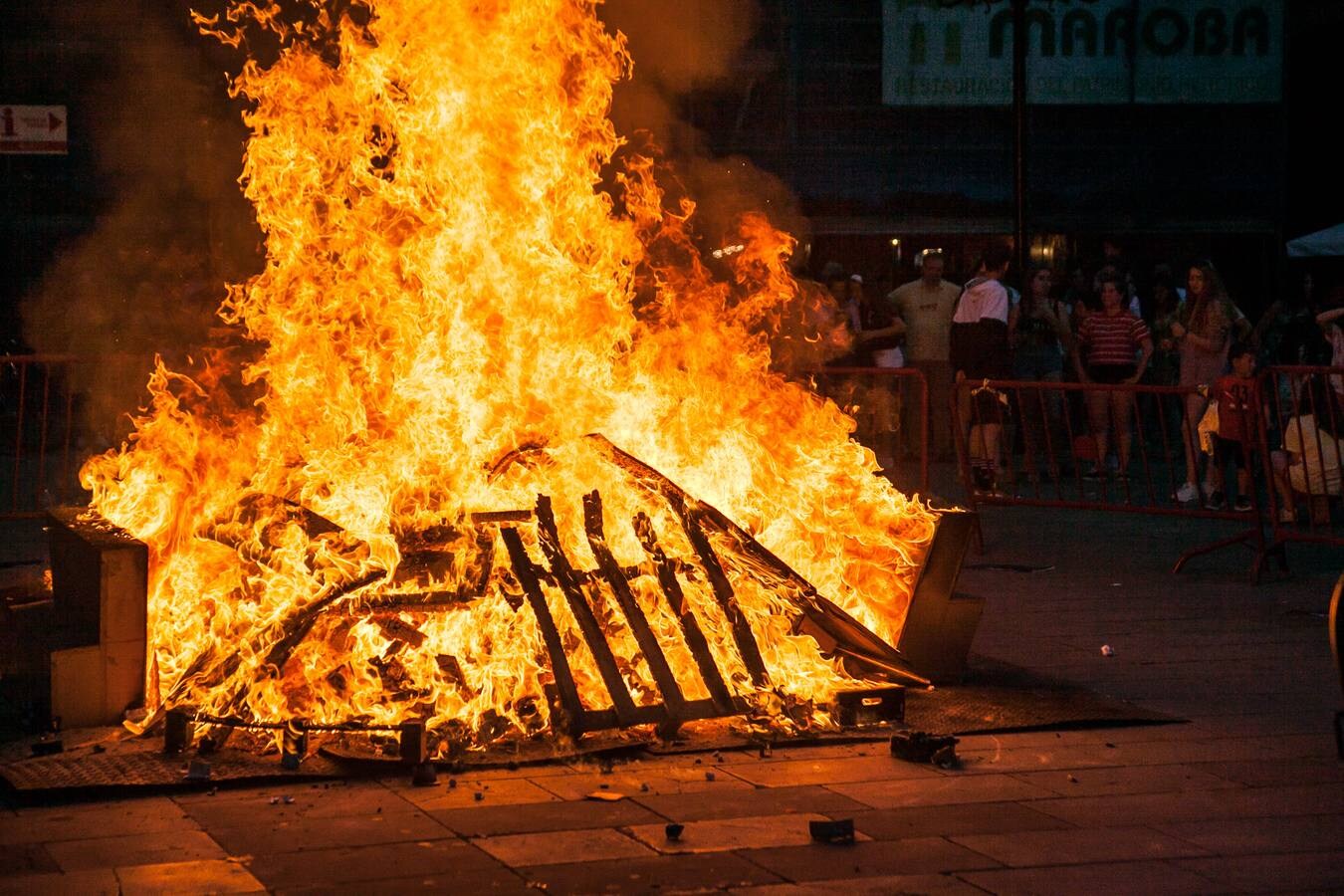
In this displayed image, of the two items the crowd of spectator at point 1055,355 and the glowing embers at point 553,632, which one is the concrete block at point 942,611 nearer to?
the glowing embers at point 553,632

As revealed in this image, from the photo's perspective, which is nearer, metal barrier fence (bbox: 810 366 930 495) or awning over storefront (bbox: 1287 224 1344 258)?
metal barrier fence (bbox: 810 366 930 495)

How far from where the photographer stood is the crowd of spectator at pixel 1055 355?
13.0 m

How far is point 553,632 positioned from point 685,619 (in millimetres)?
526

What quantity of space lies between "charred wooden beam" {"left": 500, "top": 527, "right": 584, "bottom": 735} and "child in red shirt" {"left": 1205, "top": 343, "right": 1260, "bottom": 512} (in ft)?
18.1

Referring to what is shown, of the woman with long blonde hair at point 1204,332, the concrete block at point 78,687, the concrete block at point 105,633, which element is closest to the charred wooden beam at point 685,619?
the concrete block at point 105,633

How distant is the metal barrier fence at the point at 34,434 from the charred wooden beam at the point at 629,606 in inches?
204

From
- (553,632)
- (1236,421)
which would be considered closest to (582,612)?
(553,632)

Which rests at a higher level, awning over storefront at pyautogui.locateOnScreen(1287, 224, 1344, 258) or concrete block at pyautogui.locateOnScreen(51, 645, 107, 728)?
awning over storefront at pyautogui.locateOnScreen(1287, 224, 1344, 258)

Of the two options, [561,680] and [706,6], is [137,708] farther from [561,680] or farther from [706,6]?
[706,6]

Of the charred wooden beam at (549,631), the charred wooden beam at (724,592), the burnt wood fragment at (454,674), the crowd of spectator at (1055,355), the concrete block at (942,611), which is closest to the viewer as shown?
the charred wooden beam at (549,631)

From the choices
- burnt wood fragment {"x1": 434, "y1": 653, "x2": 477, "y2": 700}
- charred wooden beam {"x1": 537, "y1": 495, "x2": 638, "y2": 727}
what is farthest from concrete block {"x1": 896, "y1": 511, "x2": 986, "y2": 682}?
burnt wood fragment {"x1": 434, "y1": 653, "x2": 477, "y2": 700}

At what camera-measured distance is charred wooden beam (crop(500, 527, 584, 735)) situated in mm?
6539

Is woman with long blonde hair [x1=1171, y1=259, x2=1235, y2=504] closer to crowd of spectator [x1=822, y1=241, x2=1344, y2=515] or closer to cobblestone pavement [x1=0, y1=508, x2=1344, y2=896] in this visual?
crowd of spectator [x1=822, y1=241, x2=1344, y2=515]

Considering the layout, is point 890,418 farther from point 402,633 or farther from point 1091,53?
point 1091,53
